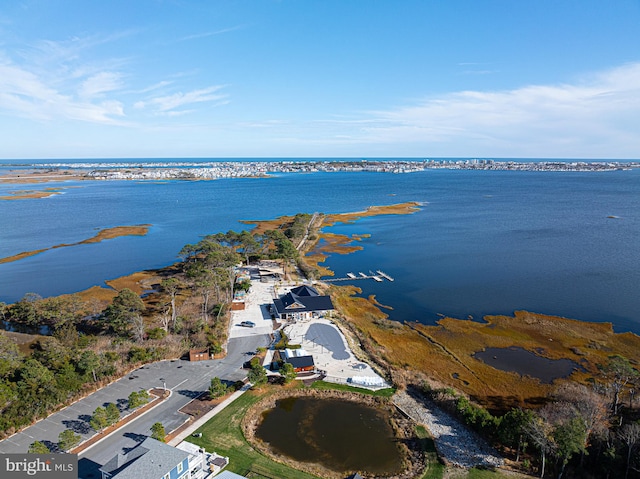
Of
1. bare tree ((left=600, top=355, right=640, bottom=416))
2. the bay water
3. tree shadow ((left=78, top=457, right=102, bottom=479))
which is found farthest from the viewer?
the bay water

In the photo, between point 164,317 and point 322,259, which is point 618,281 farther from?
point 164,317

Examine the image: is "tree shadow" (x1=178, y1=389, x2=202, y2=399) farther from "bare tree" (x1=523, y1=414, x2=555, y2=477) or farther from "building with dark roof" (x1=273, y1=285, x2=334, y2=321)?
"bare tree" (x1=523, y1=414, x2=555, y2=477)

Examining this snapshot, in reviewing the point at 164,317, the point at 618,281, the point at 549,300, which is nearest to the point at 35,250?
the point at 164,317

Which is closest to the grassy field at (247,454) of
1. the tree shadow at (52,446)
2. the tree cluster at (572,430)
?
the tree cluster at (572,430)

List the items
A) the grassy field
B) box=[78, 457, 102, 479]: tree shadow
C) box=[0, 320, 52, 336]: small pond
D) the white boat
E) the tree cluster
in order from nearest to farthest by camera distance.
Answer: box=[78, 457, 102, 479]: tree shadow, the tree cluster, the grassy field, box=[0, 320, 52, 336]: small pond, the white boat

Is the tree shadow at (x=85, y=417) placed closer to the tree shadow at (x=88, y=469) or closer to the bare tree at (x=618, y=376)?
the tree shadow at (x=88, y=469)

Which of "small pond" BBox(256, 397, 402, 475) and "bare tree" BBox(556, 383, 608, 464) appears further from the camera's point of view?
"small pond" BBox(256, 397, 402, 475)

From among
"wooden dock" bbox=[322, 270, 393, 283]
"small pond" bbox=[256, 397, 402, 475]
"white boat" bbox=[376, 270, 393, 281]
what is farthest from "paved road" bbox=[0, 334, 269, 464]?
"white boat" bbox=[376, 270, 393, 281]

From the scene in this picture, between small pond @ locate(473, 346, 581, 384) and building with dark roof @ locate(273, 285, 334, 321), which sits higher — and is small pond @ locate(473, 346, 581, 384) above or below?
below
